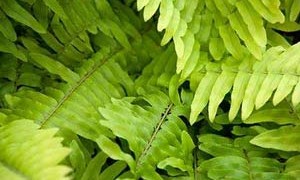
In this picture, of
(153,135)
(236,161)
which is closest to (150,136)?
(153,135)

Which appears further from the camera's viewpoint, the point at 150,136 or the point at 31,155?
the point at 150,136

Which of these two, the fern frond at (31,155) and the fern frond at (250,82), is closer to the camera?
the fern frond at (31,155)

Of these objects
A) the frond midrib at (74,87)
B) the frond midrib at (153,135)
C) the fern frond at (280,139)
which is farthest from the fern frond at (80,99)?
the fern frond at (280,139)

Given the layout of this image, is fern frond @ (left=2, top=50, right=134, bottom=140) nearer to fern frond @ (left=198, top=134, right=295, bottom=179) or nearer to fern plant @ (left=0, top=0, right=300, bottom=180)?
fern plant @ (left=0, top=0, right=300, bottom=180)

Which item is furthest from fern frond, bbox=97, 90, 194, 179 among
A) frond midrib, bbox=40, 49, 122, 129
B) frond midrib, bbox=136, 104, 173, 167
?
frond midrib, bbox=40, 49, 122, 129

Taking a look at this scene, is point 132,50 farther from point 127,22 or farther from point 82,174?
point 82,174

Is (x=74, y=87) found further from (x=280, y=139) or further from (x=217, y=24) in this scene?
(x=280, y=139)

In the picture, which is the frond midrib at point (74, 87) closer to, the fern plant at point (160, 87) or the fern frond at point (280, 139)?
the fern plant at point (160, 87)
